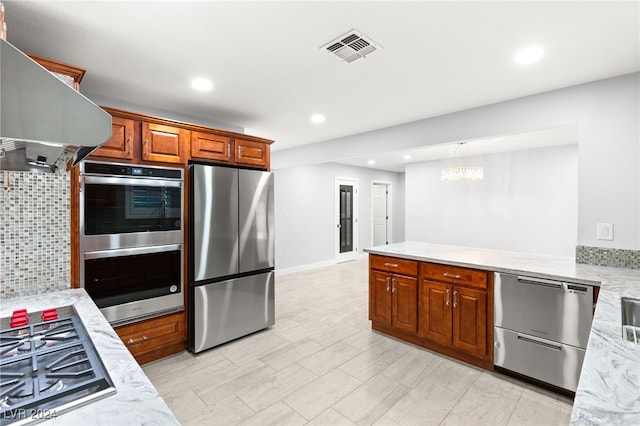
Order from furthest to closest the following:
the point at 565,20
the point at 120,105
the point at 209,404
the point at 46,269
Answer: the point at 120,105 < the point at 209,404 < the point at 46,269 < the point at 565,20

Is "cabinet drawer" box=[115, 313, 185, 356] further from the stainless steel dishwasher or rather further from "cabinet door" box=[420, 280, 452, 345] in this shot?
the stainless steel dishwasher

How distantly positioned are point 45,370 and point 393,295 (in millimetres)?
2721

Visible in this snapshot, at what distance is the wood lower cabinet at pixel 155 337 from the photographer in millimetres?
2477

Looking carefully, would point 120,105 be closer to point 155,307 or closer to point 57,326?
point 155,307

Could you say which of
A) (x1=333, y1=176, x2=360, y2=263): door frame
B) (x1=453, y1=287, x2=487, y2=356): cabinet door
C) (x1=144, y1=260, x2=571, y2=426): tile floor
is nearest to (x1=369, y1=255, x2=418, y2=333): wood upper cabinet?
(x1=144, y1=260, x2=571, y2=426): tile floor

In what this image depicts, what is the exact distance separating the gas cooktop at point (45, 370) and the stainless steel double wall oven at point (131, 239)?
38.0 inches

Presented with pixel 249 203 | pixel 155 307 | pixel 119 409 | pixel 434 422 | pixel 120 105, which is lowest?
pixel 434 422

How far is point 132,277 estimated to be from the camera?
2445mm

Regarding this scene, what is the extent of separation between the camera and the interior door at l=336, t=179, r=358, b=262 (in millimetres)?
7164

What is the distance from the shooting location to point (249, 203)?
3.10m

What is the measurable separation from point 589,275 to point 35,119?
302cm

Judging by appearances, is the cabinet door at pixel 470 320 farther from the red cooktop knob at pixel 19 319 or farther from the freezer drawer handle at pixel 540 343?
the red cooktop knob at pixel 19 319

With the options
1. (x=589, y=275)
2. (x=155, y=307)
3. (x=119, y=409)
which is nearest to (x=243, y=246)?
(x=155, y=307)

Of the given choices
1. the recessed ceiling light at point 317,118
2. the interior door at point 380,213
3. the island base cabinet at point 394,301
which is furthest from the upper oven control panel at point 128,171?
the interior door at point 380,213
